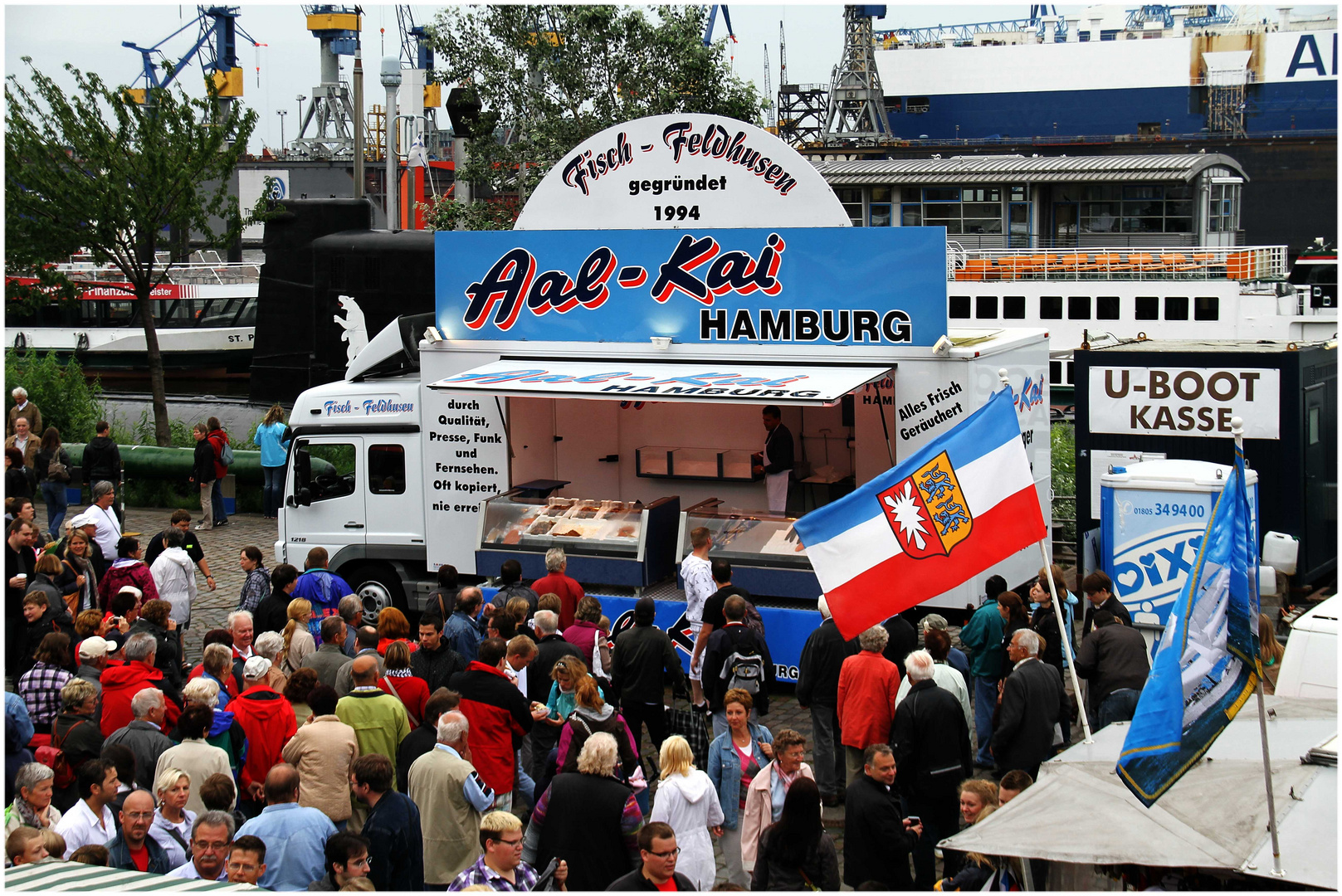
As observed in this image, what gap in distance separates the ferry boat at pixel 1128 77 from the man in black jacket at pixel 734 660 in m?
66.7

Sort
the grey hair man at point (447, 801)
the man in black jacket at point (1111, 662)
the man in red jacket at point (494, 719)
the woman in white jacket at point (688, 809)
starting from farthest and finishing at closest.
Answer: the man in black jacket at point (1111, 662) → the man in red jacket at point (494, 719) → the grey hair man at point (447, 801) → the woman in white jacket at point (688, 809)

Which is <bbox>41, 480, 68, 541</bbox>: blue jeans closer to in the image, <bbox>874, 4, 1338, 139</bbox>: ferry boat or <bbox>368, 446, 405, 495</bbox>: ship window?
<bbox>368, 446, 405, 495</bbox>: ship window

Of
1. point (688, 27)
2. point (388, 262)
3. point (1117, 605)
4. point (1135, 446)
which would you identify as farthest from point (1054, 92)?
point (1117, 605)

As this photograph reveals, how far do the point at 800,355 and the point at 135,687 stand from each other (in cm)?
594

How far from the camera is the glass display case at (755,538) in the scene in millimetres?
11008

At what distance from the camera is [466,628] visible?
30.7 ft

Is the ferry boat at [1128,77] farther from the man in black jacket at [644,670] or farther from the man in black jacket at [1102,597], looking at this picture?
the man in black jacket at [644,670]

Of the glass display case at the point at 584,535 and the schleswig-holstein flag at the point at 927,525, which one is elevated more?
the schleswig-holstein flag at the point at 927,525

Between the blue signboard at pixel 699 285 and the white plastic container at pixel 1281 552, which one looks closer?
the blue signboard at pixel 699 285

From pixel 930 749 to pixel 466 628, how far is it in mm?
3571

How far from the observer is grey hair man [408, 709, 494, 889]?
6707 mm

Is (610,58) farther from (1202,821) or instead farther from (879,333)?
(1202,821)

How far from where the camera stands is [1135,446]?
13.1 m

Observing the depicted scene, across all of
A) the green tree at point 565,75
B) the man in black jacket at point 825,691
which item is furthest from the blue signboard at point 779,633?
the green tree at point 565,75
